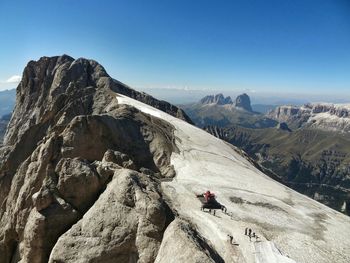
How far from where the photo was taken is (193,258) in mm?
27766

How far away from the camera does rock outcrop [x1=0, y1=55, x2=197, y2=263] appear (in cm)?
3216

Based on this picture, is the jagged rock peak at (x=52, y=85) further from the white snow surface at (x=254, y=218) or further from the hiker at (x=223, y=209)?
the hiker at (x=223, y=209)

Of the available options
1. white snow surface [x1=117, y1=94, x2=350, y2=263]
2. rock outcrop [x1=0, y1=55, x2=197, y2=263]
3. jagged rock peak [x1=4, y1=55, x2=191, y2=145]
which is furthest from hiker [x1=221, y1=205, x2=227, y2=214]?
jagged rock peak [x1=4, y1=55, x2=191, y2=145]

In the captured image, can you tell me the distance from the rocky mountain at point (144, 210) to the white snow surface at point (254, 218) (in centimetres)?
14

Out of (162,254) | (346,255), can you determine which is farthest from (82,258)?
(346,255)

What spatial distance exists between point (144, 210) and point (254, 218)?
15634 millimetres

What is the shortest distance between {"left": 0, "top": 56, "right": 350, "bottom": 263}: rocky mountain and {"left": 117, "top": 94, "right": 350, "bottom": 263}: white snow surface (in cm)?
14

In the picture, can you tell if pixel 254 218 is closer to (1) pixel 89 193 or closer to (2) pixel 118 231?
(2) pixel 118 231

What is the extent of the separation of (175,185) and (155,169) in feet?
46.9

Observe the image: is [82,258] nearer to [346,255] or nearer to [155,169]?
[346,255]

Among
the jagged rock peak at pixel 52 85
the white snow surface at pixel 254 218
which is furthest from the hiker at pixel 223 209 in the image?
the jagged rock peak at pixel 52 85

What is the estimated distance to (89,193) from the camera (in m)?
39.0

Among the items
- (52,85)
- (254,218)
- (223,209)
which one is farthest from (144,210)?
(52,85)

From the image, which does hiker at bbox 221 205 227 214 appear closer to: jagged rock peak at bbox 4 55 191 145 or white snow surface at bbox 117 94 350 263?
white snow surface at bbox 117 94 350 263
